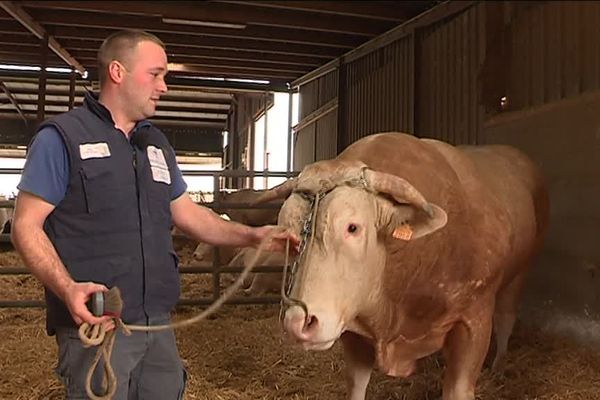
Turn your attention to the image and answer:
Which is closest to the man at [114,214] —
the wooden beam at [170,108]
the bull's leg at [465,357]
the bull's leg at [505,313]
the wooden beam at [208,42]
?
the bull's leg at [465,357]

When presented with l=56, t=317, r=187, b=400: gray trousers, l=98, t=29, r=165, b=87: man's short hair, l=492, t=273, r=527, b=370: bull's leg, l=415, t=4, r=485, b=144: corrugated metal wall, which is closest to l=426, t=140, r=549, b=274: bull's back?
l=492, t=273, r=527, b=370: bull's leg

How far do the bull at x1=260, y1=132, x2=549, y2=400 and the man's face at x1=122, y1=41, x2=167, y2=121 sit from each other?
757mm

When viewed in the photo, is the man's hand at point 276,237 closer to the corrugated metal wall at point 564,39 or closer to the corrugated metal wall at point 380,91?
the corrugated metal wall at point 564,39

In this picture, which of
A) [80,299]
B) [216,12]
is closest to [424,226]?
[80,299]

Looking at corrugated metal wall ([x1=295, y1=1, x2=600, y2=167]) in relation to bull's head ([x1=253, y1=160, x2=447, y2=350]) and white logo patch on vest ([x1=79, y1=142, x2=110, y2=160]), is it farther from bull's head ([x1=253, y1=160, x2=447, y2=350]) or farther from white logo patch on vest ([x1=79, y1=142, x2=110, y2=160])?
white logo patch on vest ([x1=79, y1=142, x2=110, y2=160])

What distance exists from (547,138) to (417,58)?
2.57 meters

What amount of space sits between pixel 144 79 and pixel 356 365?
2.02 m

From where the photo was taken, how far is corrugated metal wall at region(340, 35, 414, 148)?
7582 mm

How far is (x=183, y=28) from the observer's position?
8109 millimetres

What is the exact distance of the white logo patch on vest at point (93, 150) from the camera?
2115 millimetres

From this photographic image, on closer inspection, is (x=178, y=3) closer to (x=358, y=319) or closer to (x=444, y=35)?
(x=444, y=35)

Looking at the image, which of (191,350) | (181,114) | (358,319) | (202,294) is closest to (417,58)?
(202,294)

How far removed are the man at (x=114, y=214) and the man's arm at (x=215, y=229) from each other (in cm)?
19

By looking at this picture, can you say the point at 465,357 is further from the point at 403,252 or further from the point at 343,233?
the point at 343,233
